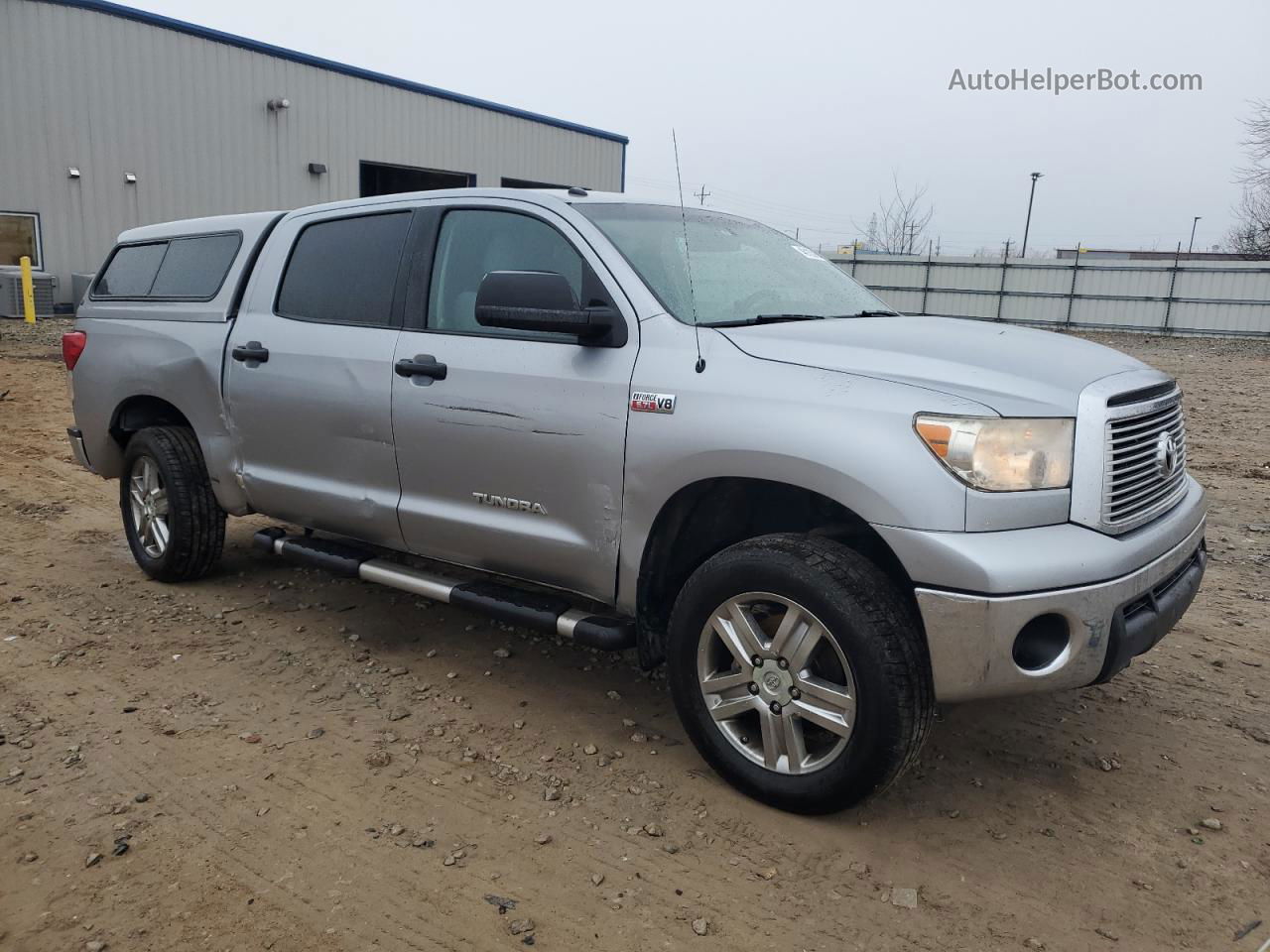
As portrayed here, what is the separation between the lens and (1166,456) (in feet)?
10.2

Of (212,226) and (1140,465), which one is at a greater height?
(212,226)

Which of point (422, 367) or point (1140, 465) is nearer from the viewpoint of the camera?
point (1140, 465)

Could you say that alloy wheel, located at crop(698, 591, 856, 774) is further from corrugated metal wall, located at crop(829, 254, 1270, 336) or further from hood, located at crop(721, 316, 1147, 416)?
corrugated metal wall, located at crop(829, 254, 1270, 336)

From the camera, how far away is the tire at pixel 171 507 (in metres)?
4.95

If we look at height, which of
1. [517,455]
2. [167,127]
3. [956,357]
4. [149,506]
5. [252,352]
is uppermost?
[167,127]

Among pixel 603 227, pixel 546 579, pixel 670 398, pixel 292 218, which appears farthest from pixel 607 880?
pixel 292 218

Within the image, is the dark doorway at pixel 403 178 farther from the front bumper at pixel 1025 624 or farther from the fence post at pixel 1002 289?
the front bumper at pixel 1025 624

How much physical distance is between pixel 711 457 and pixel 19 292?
1980 cm

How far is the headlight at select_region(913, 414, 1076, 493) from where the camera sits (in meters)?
2.66

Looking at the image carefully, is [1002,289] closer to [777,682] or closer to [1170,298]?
[1170,298]

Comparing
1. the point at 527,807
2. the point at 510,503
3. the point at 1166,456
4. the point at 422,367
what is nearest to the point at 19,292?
the point at 422,367

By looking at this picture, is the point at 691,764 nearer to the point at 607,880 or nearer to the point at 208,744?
the point at 607,880

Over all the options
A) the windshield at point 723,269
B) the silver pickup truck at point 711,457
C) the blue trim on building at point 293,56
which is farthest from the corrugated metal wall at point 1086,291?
the silver pickup truck at point 711,457

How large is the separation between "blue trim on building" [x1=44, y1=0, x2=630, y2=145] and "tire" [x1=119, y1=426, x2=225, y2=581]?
17.9 m
